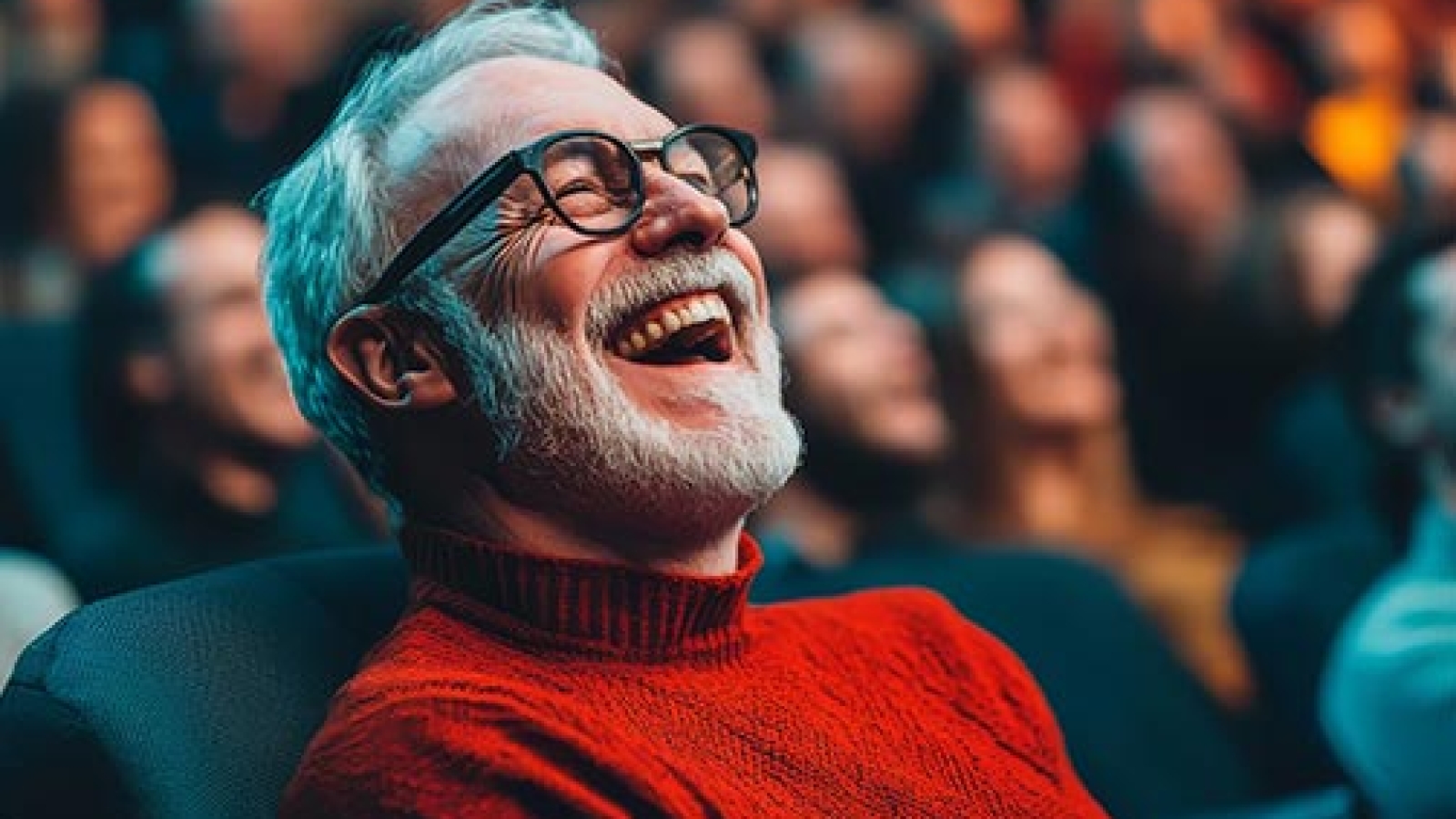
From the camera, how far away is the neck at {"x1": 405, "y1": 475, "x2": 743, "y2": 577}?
120cm

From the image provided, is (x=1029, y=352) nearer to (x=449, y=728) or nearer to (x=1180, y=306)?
(x=1180, y=306)

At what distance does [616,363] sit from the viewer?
1200mm

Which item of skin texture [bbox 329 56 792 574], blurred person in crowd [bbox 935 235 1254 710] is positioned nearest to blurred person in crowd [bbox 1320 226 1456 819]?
skin texture [bbox 329 56 792 574]

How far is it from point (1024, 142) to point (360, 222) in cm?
242

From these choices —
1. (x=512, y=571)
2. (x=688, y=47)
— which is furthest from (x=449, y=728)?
(x=688, y=47)

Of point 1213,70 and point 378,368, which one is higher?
point 378,368

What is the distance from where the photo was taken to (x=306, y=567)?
1.29m

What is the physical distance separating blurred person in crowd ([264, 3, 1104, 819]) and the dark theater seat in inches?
2.6

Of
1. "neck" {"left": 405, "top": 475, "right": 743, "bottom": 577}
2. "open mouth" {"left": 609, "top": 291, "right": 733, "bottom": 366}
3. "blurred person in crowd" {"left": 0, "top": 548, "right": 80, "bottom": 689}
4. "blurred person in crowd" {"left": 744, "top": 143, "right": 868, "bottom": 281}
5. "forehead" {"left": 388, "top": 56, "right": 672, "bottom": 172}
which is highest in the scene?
"forehead" {"left": 388, "top": 56, "right": 672, "bottom": 172}

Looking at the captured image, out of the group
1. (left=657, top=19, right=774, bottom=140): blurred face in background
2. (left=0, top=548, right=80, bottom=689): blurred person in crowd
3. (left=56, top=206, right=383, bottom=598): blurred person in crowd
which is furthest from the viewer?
(left=657, top=19, right=774, bottom=140): blurred face in background

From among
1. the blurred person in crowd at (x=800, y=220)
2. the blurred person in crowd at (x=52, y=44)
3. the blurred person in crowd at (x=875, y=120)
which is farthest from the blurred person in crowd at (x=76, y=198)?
the blurred person in crowd at (x=875, y=120)

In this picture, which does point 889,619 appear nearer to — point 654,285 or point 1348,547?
point 654,285

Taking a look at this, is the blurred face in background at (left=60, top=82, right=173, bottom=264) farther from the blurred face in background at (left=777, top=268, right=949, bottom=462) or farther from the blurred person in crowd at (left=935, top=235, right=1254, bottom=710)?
the blurred person in crowd at (left=935, top=235, right=1254, bottom=710)

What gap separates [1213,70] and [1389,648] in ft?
8.84
